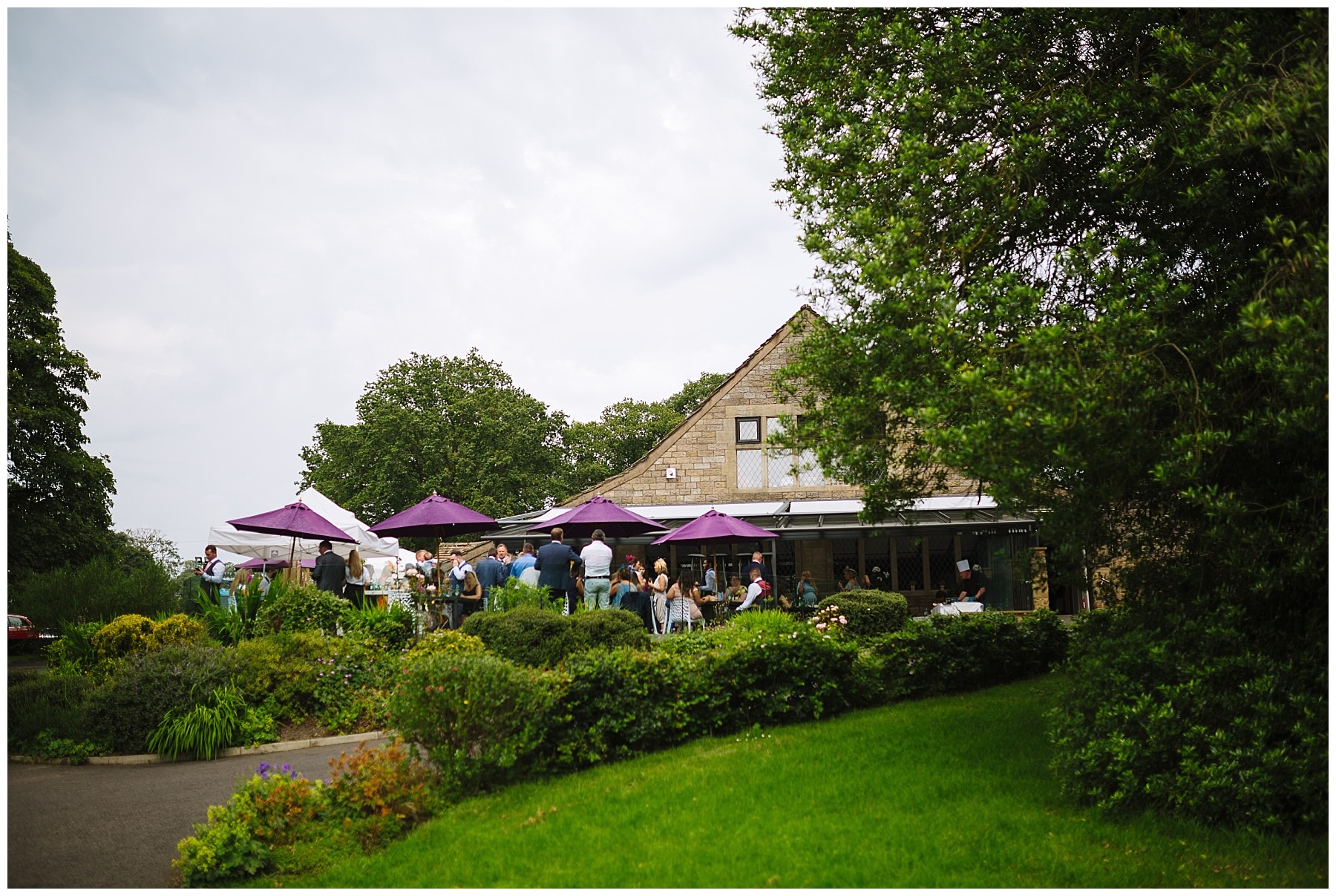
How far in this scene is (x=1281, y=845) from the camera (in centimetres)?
579

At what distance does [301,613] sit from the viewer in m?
13.5

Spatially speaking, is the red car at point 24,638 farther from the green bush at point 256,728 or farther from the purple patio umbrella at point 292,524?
the green bush at point 256,728

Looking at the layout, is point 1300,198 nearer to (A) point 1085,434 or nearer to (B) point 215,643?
(A) point 1085,434

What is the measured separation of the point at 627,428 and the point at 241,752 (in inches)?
1774

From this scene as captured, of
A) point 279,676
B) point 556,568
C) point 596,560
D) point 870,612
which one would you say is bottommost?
point 279,676

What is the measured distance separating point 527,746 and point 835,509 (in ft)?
55.4

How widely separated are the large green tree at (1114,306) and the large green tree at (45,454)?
2361 centimetres

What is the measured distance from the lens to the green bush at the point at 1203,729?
591cm

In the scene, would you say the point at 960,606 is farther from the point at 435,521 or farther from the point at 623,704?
the point at 623,704

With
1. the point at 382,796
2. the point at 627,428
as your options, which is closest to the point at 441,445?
the point at 627,428

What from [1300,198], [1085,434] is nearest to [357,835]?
[1085,434]

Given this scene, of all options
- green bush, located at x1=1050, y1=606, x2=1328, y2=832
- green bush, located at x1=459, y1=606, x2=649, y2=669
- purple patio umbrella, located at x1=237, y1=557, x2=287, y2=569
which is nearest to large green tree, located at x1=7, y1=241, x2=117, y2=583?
purple patio umbrella, located at x1=237, y1=557, x2=287, y2=569

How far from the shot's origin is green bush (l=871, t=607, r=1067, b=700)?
36.4 feet

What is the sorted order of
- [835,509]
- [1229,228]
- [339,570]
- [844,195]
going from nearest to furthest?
1. [1229,228]
2. [844,195]
3. [339,570]
4. [835,509]
